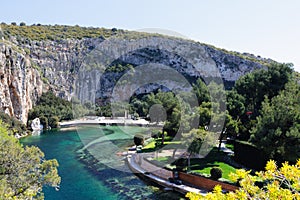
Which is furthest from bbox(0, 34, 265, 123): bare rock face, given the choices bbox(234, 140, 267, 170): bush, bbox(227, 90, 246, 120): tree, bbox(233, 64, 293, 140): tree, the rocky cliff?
bbox(234, 140, 267, 170): bush

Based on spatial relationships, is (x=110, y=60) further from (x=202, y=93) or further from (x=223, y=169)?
(x=223, y=169)

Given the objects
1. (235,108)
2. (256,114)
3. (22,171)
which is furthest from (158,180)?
(256,114)

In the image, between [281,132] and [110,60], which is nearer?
[281,132]

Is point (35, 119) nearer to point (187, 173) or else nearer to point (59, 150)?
point (59, 150)

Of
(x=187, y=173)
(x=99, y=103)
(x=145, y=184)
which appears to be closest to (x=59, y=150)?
(x=145, y=184)

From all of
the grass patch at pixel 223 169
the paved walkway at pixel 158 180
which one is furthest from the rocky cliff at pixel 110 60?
the grass patch at pixel 223 169

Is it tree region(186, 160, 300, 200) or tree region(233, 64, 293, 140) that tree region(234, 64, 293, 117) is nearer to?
tree region(233, 64, 293, 140)

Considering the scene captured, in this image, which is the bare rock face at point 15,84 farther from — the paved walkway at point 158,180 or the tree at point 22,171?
the tree at point 22,171
